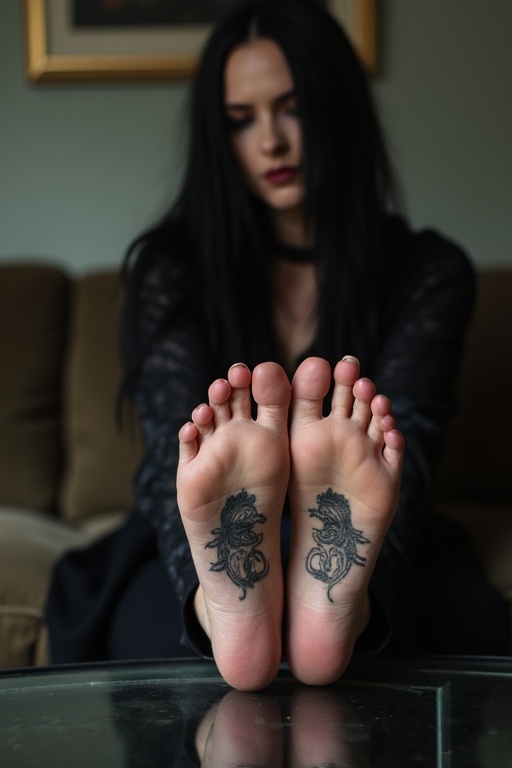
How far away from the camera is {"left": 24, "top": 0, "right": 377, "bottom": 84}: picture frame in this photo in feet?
6.31

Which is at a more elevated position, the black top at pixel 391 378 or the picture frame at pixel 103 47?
the picture frame at pixel 103 47

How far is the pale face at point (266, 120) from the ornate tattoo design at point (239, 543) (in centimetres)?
60

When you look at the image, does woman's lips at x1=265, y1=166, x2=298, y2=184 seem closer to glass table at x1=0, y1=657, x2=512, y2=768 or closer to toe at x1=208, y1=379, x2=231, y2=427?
toe at x1=208, y1=379, x2=231, y2=427

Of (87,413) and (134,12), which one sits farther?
(134,12)

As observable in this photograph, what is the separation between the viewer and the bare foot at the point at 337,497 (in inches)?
29.5

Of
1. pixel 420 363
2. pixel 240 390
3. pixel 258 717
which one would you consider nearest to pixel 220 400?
pixel 240 390

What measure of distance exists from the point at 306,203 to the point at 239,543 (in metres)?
0.63

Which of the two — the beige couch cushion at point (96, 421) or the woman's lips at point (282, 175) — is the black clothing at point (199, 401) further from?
the beige couch cushion at point (96, 421)

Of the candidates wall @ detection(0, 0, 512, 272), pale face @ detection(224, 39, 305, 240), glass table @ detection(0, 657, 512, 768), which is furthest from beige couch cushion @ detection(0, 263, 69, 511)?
glass table @ detection(0, 657, 512, 768)

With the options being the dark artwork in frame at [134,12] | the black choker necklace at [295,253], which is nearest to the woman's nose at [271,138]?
the black choker necklace at [295,253]

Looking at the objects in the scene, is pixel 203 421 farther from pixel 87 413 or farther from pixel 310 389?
pixel 87 413

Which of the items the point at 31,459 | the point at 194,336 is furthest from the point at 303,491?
the point at 31,459

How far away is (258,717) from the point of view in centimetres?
66

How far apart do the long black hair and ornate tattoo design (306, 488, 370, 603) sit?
49 cm
